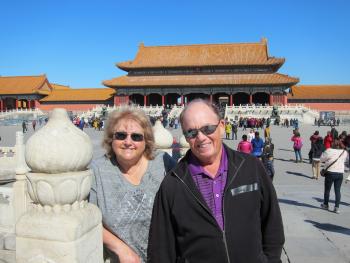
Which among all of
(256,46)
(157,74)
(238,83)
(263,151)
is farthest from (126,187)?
(256,46)

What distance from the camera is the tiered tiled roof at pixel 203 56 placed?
44.9 metres

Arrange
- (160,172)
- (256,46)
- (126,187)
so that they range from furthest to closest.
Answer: (256,46)
(160,172)
(126,187)

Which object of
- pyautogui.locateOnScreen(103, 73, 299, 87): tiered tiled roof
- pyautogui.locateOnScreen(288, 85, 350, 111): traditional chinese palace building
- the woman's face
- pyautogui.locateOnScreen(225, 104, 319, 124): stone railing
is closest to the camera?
the woman's face

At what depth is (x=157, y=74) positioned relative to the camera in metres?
47.2

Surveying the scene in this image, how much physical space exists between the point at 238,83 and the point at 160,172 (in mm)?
40651

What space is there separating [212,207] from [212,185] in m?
0.14

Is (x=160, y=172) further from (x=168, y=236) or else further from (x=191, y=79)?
(x=191, y=79)

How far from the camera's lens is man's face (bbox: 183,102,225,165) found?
216 cm

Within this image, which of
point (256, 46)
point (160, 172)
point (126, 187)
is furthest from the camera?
point (256, 46)

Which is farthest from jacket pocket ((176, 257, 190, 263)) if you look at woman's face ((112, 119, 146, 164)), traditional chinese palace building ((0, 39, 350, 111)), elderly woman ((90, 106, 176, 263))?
traditional chinese palace building ((0, 39, 350, 111))

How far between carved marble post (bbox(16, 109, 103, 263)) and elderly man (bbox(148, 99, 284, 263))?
1.64 ft

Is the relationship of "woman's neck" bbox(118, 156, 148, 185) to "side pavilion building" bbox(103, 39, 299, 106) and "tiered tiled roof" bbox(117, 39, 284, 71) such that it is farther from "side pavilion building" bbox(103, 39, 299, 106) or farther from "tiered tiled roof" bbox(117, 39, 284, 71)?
"tiered tiled roof" bbox(117, 39, 284, 71)

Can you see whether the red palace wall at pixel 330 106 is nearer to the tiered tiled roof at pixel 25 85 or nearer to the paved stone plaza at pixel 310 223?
the paved stone plaza at pixel 310 223

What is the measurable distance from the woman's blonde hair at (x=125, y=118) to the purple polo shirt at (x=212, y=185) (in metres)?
0.44
